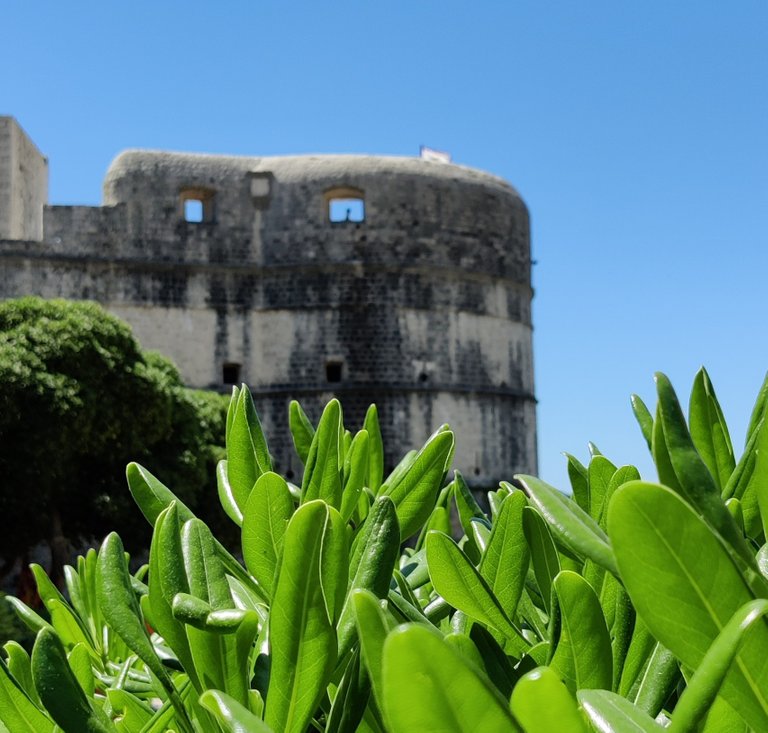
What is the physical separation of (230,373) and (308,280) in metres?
1.98

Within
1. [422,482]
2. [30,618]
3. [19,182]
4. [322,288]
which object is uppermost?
[19,182]

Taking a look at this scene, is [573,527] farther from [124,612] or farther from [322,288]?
[322,288]

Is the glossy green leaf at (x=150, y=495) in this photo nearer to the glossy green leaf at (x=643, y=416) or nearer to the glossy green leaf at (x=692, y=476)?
the glossy green leaf at (x=643, y=416)

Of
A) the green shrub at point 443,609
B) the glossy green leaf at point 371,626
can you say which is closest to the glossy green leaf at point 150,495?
the green shrub at point 443,609

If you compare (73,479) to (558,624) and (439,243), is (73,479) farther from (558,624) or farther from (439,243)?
(558,624)

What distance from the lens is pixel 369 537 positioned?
2.32ft

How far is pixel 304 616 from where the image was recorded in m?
0.63

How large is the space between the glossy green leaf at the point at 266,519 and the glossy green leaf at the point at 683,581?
0.34 meters

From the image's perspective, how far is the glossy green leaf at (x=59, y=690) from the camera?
0.69 meters

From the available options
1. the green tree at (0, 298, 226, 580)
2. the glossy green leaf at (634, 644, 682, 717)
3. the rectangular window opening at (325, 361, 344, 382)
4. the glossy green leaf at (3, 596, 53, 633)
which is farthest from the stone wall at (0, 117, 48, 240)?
the glossy green leaf at (634, 644, 682, 717)

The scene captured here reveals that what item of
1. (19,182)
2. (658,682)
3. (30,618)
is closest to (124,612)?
(658,682)

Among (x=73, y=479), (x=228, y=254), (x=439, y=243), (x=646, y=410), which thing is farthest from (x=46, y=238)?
(x=646, y=410)

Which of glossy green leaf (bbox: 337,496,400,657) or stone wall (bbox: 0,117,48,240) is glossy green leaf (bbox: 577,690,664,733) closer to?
glossy green leaf (bbox: 337,496,400,657)

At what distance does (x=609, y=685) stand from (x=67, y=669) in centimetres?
36
